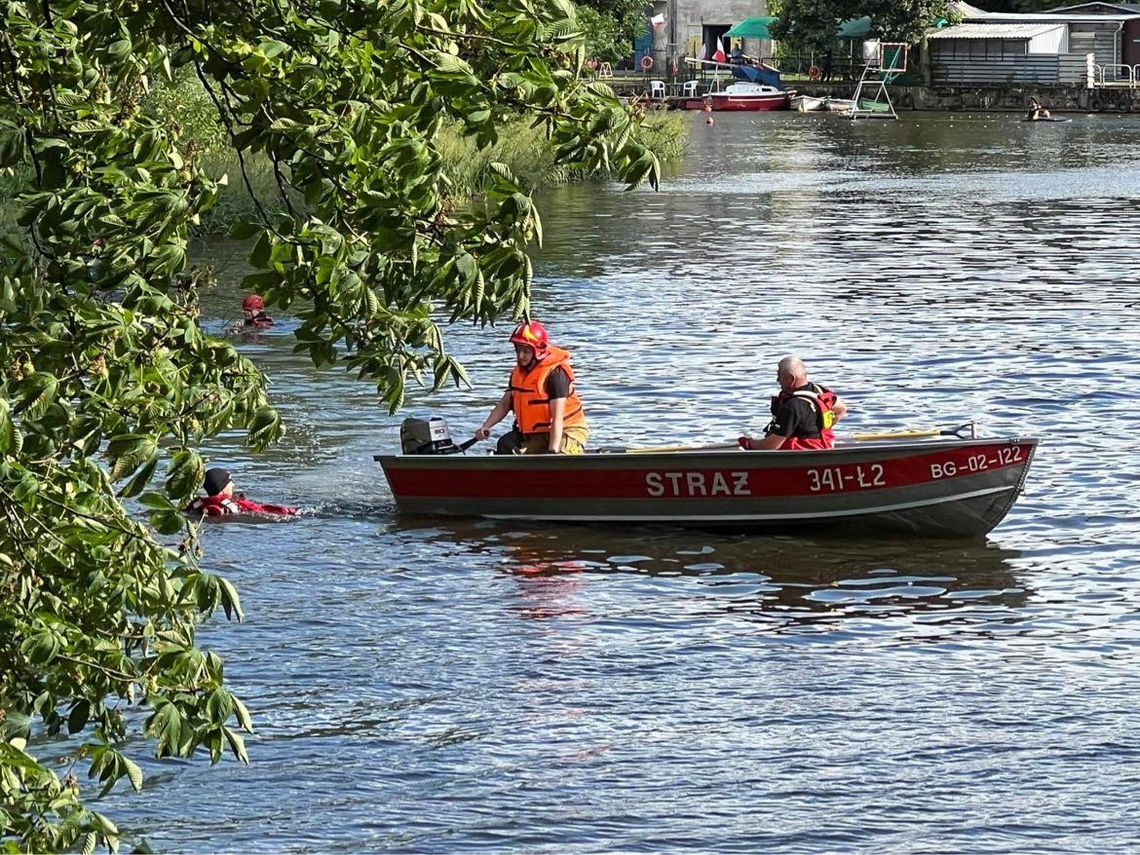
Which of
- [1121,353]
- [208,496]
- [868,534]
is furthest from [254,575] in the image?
[1121,353]

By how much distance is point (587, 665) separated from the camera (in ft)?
44.7

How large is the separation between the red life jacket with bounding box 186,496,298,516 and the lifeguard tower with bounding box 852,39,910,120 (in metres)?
74.9

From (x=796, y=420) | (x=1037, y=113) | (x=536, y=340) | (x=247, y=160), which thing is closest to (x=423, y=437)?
(x=536, y=340)

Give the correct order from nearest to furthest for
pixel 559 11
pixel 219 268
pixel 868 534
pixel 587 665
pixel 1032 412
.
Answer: pixel 559 11 < pixel 587 665 < pixel 868 534 < pixel 1032 412 < pixel 219 268

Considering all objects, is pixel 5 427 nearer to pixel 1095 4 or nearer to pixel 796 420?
pixel 796 420

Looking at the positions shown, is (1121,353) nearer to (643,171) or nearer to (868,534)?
(868,534)

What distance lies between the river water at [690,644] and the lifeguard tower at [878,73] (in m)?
64.2

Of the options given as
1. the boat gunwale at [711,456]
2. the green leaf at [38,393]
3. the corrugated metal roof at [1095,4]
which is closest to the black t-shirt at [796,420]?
the boat gunwale at [711,456]

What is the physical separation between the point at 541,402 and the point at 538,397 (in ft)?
0.35

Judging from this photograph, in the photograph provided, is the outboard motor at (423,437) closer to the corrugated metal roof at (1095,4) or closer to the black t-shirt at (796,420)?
the black t-shirt at (796,420)

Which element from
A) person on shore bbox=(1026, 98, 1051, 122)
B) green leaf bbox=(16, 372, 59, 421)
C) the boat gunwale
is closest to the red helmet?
the boat gunwale

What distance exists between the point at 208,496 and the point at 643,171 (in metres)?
12.2

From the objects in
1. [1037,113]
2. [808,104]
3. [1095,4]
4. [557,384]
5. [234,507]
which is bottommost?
[234,507]

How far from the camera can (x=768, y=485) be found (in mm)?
16781
